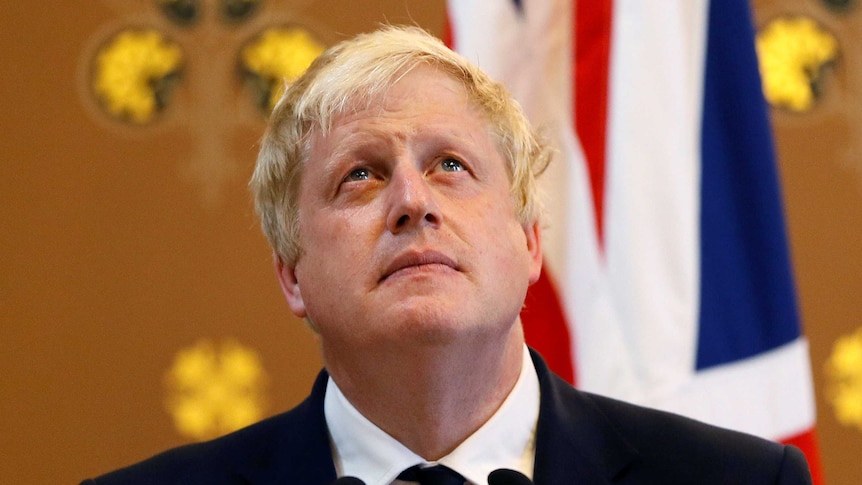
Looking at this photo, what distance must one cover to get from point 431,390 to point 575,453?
0.26 m

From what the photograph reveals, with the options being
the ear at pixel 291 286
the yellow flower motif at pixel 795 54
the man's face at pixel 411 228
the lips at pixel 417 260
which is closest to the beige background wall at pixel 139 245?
the yellow flower motif at pixel 795 54

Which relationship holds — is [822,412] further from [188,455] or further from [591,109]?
[188,455]

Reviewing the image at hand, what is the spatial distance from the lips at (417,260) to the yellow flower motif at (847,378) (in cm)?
258

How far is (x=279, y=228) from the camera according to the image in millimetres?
2029

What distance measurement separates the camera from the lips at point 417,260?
67.4 inches

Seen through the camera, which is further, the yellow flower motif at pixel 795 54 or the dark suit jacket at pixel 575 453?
the yellow flower motif at pixel 795 54

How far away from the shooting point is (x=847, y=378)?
153 inches

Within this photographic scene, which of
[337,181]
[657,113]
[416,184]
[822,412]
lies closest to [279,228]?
[337,181]

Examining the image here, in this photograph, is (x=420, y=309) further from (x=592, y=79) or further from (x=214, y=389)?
(x=214, y=389)

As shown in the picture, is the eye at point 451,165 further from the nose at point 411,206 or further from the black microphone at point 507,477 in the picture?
the black microphone at point 507,477

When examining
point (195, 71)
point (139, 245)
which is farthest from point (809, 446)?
point (195, 71)

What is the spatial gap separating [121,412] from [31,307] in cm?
45

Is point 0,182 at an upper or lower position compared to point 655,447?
upper

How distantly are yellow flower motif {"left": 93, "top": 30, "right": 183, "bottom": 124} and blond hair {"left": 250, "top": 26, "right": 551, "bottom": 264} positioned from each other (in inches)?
76.0
